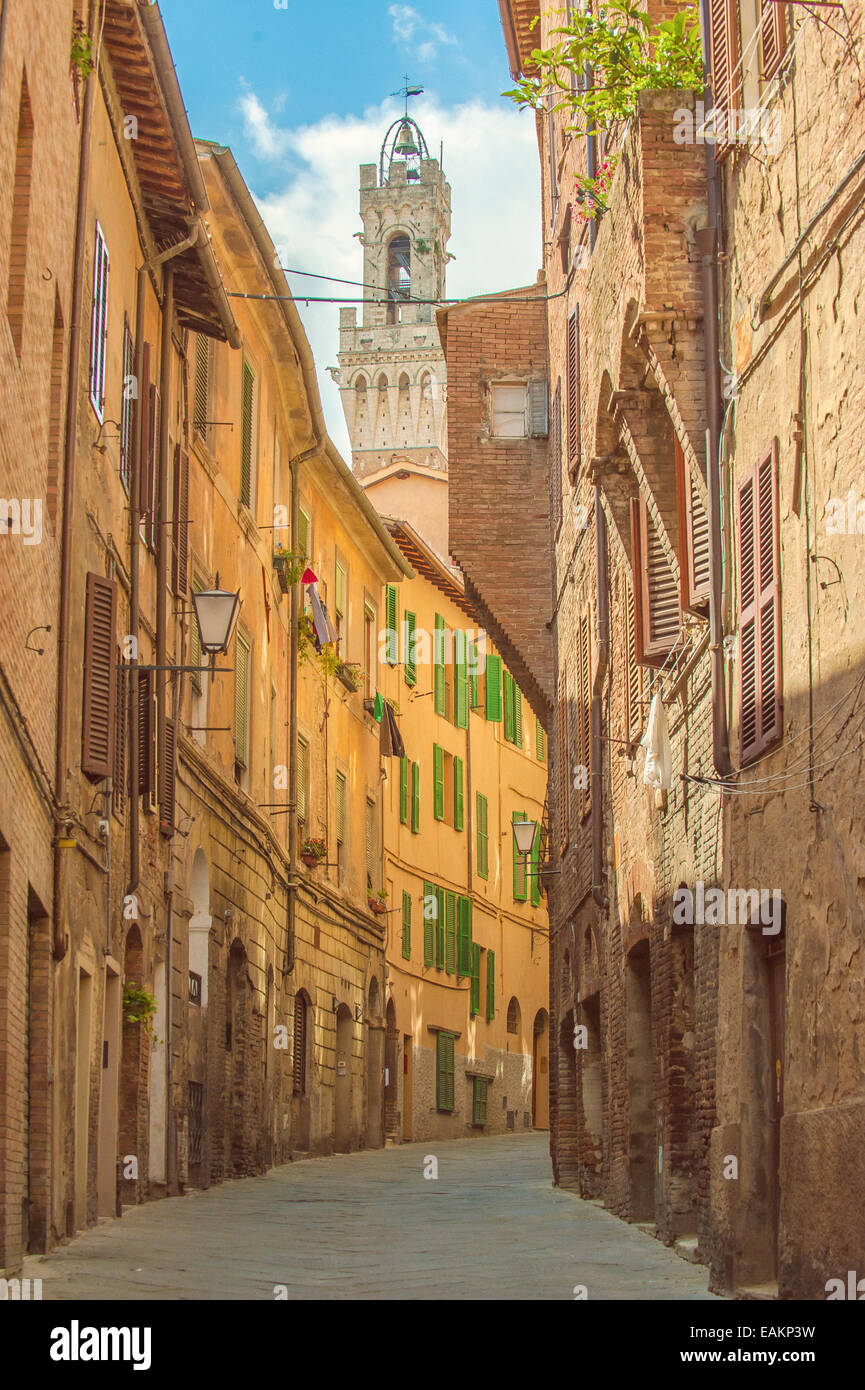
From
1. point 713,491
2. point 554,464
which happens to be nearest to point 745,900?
point 713,491

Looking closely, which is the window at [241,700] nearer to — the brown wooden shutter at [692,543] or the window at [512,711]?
the brown wooden shutter at [692,543]

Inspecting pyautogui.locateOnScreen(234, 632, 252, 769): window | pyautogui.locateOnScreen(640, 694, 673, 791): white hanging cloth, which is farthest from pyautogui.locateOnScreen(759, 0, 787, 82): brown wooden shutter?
pyautogui.locateOnScreen(234, 632, 252, 769): window

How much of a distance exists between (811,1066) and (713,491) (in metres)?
3.51

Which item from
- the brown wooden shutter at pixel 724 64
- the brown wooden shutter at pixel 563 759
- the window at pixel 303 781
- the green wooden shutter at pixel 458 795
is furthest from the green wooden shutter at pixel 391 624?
the brown wooden shutter at pixel 724 64

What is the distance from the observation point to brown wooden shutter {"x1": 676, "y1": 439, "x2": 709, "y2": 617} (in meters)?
11.6

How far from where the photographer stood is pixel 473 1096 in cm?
3825

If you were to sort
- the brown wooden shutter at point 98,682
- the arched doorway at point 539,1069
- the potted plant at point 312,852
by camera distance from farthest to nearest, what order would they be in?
the arched doorway at point 539,1069 < the potted plant at point 312,852 < the brown wooden shutter at point 98,682

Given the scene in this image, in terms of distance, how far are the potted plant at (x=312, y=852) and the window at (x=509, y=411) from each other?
21.2ft

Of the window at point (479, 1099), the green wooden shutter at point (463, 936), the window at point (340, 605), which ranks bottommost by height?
the window at point (479, 1099)

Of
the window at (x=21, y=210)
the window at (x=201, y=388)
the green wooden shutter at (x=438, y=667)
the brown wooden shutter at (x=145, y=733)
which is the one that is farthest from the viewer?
the green wooden shutter at (x=438, y=667)

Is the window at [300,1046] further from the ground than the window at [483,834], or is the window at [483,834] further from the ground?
the window at [483,834]

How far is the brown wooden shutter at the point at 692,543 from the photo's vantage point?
11.6m
